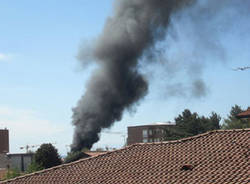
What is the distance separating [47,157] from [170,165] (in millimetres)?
40096

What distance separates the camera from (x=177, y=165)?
21422 mm

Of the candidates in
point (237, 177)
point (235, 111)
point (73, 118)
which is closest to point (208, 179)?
point (237, 177)

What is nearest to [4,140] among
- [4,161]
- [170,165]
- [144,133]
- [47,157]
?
[4,161]

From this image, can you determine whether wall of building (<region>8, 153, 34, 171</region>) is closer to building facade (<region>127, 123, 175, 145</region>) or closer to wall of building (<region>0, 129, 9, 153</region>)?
wall of building (<region>0, 129, 9, 153</region>)

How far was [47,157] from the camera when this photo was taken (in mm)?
59438

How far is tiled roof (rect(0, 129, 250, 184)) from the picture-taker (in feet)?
64.6

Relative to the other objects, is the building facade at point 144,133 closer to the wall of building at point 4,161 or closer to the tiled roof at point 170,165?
the wall of building at point 4,161

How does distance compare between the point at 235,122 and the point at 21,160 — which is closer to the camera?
the point at 21,160

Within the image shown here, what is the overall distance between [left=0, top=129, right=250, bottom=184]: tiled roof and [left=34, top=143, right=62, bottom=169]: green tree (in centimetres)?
3475

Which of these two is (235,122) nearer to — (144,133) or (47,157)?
(144,133)

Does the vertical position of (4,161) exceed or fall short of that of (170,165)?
it exceeds it

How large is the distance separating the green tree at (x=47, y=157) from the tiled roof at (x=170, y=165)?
34749mm

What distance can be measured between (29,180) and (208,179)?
9.95m

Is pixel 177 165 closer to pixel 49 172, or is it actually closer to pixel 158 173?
pixel 158 173
